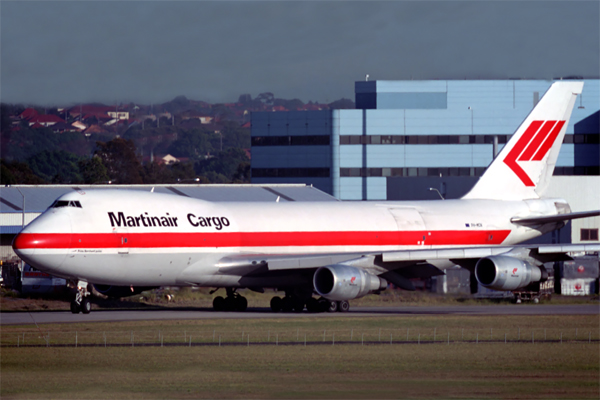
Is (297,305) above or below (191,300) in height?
above

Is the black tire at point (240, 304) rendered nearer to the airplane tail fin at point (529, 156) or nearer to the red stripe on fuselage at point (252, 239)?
the red stripe on fuselage at point (252, 239)

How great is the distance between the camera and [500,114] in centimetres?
12000

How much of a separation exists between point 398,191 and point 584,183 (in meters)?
21.3

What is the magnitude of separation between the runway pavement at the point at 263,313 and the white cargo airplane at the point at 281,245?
1.16m

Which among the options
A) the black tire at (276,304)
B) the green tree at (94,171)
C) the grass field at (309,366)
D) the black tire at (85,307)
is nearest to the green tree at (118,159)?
the green tree at (94,171)

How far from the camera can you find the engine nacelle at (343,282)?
41.8m

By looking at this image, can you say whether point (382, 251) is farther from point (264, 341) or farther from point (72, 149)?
point (72, 149)

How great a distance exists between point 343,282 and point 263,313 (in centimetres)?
512

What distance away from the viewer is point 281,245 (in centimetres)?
4603

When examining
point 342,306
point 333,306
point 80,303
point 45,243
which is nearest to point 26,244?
point 45,243

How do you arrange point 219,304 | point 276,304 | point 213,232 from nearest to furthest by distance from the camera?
point 213,232
point 276,304
point 219,304

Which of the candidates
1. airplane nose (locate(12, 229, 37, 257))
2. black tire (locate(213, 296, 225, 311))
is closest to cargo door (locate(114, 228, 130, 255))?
airplane nose (locate(12, 229, 37, 257))

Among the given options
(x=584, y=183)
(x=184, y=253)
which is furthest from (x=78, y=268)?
(x=584, y=183)

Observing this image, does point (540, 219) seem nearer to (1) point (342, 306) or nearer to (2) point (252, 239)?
(1) point (342, 306)
